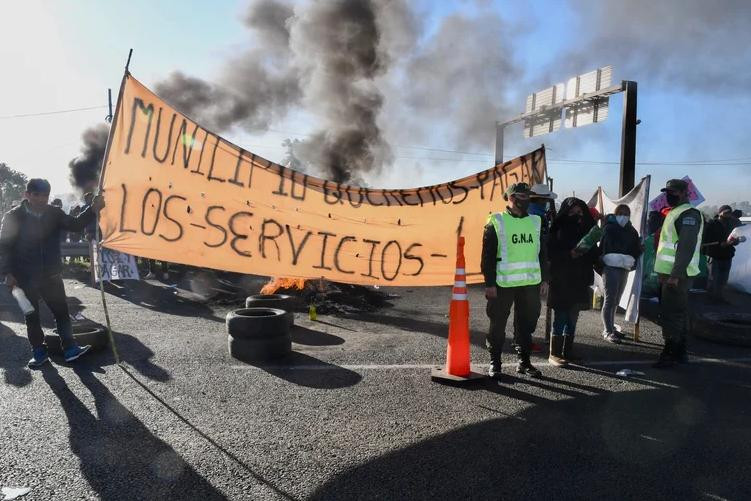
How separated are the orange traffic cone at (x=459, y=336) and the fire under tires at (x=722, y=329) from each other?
12.2ft

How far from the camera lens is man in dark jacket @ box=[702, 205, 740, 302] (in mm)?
11438

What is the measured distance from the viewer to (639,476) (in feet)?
10.8

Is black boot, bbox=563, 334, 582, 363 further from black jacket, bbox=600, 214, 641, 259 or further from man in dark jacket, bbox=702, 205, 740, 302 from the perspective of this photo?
man in dark jacket, bbox=702, 205, 740, 302

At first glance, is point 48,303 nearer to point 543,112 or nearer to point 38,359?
point 38,359

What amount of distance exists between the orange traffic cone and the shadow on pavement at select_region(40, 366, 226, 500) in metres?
2.59

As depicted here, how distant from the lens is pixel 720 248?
11.4 meters

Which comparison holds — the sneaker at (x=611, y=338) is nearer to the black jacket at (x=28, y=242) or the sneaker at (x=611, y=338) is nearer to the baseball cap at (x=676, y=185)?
the baseball cap at (x=676, y=185)

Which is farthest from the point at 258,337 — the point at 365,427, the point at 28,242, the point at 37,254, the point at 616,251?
the point at 616,251

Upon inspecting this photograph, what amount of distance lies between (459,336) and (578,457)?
191 cm

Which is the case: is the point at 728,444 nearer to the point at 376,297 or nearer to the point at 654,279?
the point at 654,279

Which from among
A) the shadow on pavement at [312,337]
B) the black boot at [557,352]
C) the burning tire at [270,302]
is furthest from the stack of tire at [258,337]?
the black boot at [557,352]

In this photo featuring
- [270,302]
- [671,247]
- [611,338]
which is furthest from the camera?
[270,302]

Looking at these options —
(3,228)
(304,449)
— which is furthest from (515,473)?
(3,228)

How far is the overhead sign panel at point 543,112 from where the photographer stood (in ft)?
55.9
